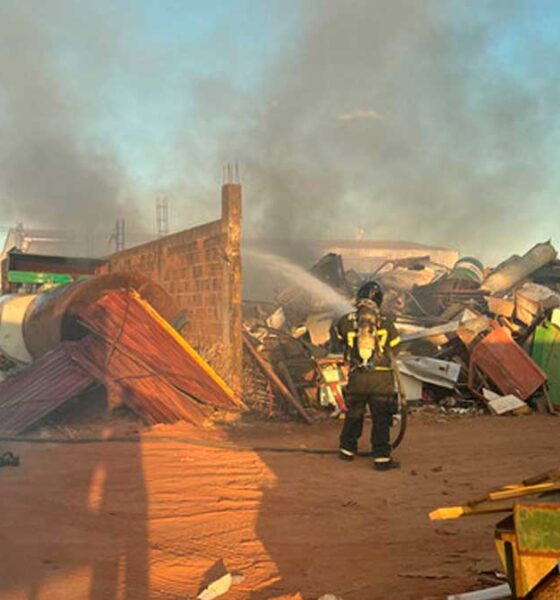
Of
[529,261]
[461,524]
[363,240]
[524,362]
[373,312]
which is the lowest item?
[461,524]

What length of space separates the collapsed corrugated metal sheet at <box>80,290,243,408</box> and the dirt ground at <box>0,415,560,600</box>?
1140 millimetres

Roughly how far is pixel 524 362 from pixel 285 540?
6.69 meters

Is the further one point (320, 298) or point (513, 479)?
point (320, 298)

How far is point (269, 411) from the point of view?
849 cm

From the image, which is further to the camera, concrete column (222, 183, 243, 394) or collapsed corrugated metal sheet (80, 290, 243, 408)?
concrete column (222, 183, 243, 394)

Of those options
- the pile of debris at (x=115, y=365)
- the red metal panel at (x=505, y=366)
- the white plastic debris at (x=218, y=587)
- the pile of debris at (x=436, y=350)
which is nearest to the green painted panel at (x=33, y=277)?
the pile of debris at (x=436, y=350)

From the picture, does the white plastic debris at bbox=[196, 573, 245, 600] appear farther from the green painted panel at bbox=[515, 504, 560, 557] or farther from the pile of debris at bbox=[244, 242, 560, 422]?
the pile of debris at bbox=[244, 242, 560, 422]

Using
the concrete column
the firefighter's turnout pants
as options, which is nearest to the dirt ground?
the firefighter's turnout pants

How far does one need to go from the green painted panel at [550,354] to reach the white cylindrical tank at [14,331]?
7511 millimetres

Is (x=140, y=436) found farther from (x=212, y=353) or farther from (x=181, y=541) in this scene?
(x=181, y=541)

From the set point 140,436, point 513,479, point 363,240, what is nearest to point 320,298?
point 140,436

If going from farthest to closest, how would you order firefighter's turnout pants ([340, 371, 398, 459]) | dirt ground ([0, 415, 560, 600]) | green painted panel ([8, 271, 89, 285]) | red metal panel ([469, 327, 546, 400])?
green painted panel ([8, 271, 89, 285]), red metal panel ([469, 327, 546, 400]), firefighter's turnout pants ([340, 371, 398, 459]), dirt ground ([0, 415, 560, 600])

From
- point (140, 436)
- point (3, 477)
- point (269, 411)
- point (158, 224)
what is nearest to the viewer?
point (3, 477)

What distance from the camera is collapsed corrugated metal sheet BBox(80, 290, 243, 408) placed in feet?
26.3
